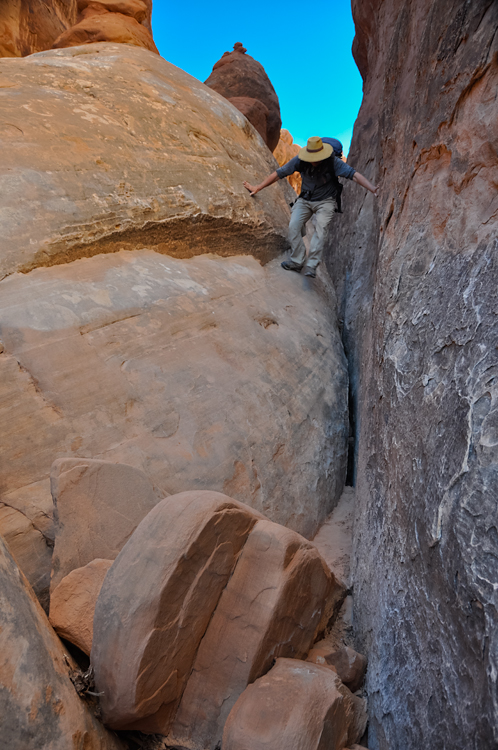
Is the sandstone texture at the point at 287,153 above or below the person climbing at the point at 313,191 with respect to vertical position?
above

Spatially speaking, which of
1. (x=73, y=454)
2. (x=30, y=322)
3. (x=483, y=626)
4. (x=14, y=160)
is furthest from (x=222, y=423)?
(x=14, y=160)

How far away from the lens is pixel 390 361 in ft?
9.61

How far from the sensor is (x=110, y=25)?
9.72 metres

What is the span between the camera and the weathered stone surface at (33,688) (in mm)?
1409

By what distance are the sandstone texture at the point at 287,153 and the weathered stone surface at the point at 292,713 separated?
1729 centimetres

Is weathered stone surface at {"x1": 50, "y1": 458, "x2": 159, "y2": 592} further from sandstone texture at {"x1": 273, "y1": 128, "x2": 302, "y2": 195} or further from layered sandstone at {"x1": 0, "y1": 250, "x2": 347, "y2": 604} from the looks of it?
sandstone texture at {"x1": 273, "y1": 128, "x2": 302, "y2": 195}

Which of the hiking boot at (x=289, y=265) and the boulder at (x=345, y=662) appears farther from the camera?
the hiking boot at (x=289, y=265)

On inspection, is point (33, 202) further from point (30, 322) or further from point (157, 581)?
point (157, 581)

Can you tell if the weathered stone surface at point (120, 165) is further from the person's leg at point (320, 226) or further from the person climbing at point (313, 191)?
the person's leg at point (320, 226)

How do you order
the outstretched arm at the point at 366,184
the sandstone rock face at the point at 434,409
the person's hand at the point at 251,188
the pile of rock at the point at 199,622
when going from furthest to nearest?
the person's hand at the point at 251,188 < the outstretched arm at the point at 366,184 < the pile of rock at the point at 199,622 < the sandstone rock face at the point at 434,409

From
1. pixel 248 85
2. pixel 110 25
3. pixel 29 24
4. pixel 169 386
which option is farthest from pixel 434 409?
pixel 29 24

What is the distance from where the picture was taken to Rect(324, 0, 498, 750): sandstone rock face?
62.1 inches

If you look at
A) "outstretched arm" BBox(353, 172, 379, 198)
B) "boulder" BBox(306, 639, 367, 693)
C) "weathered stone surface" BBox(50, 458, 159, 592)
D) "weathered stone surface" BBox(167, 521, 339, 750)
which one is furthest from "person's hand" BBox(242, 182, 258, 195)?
"boulder" BBox(306, 639, 367, 693)

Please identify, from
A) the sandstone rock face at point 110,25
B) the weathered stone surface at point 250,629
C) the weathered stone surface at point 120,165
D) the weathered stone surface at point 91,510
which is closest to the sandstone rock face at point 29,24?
the sandstone rock face at point 110,25
